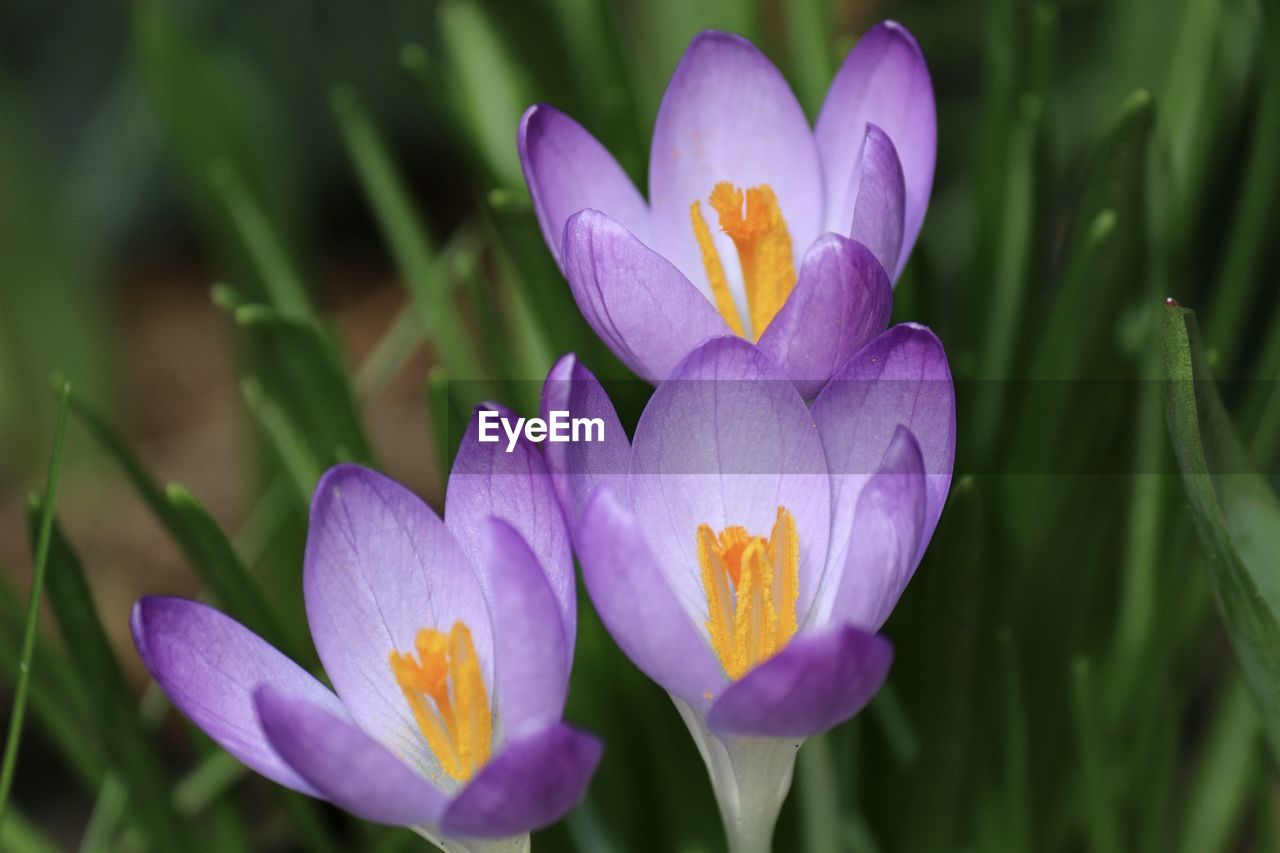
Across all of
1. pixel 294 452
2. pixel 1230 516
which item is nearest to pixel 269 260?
pixel 294 452

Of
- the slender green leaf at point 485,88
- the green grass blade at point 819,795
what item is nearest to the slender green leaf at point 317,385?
the slender green leaf at point 485,88

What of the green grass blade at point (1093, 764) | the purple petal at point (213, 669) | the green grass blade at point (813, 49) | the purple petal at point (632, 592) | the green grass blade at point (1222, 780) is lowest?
the green grass blade at point (1222, 780)

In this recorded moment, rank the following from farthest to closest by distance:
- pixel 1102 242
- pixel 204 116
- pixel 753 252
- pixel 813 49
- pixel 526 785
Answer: pixel 204 116 → pixel 813 49 → pixel 1102 242 → pixel 753 252 → pixel 526 785

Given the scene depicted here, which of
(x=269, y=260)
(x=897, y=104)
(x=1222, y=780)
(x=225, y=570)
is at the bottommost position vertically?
(x=1222, y=780)

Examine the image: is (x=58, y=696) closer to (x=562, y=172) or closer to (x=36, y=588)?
(x=36, y=588)

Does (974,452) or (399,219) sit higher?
(399,219)

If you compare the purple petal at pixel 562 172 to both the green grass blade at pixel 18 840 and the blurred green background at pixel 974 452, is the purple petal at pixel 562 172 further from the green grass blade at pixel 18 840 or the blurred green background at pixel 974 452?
the green grass blade at pixel 18 840

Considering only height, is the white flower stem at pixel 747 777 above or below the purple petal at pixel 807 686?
below
